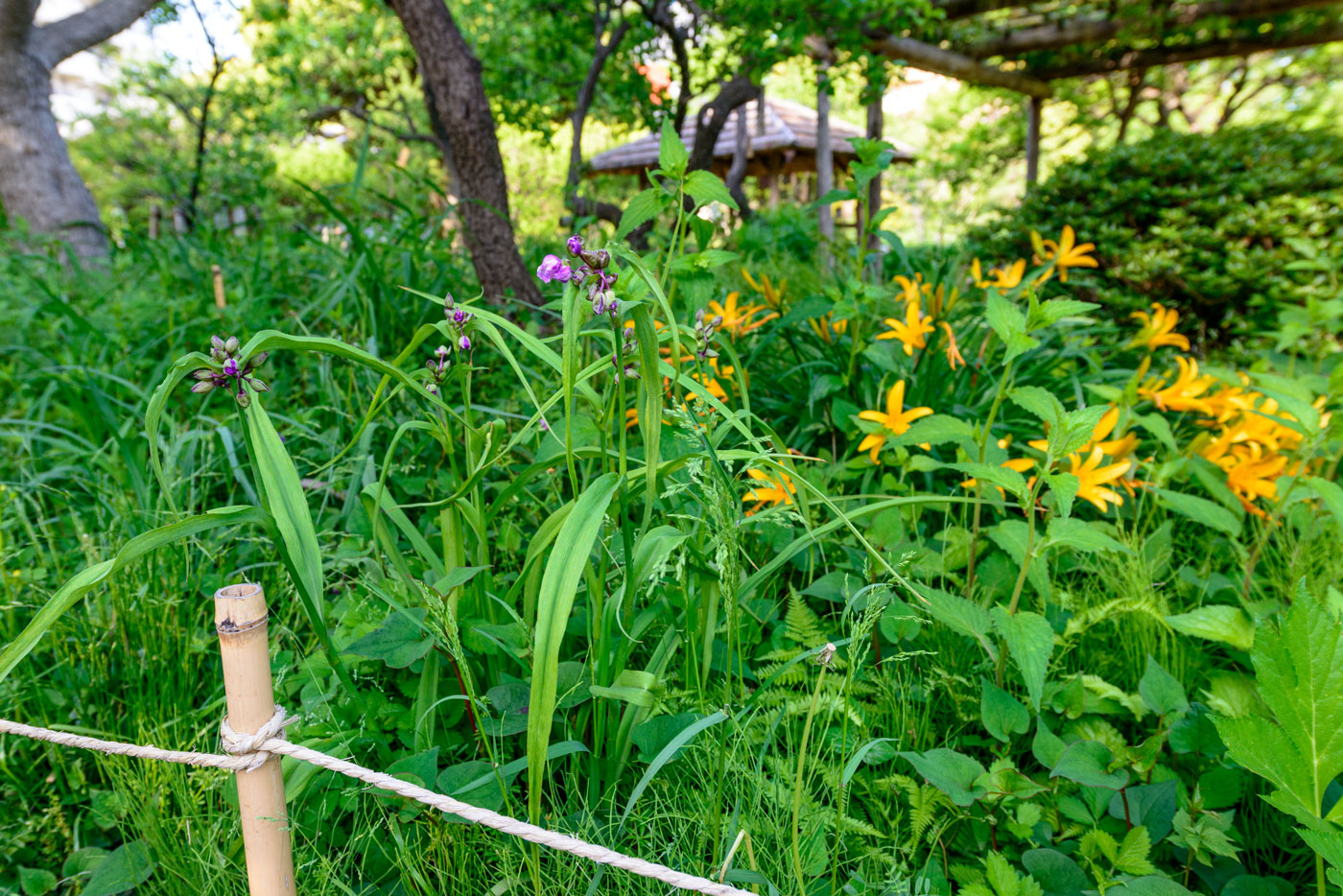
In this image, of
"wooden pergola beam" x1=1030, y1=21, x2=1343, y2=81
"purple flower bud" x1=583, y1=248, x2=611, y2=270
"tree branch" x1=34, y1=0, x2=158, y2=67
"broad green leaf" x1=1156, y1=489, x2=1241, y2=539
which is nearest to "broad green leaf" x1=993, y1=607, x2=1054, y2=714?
"broad green leaf" x1=1156, y1=489, x2=1241, y2=539

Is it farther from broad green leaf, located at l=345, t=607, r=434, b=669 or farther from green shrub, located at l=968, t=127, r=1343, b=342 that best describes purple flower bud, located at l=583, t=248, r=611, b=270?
green shrub, located at l=968, t=127, r=1343, b=342

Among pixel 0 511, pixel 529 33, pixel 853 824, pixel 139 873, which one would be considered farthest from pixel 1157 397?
pixel 529 33

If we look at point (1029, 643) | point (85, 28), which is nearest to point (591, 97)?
point (85, 28)

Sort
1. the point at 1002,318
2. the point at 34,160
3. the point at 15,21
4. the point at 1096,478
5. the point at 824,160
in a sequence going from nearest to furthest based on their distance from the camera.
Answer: the point at 1002,318 → the point at 1096,478 → the point at 15,21 → the point at 34,160 → the point at 824,160

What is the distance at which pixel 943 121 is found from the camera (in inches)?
750

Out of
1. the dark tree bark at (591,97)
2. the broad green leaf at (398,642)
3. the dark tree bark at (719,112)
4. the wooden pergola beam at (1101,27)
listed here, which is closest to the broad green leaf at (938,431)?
the broad green leaf at (398,642)

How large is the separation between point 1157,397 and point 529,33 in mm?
6727

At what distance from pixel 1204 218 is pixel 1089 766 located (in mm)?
4081

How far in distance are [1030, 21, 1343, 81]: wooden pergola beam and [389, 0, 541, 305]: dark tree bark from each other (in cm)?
705

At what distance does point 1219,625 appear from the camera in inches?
44.1

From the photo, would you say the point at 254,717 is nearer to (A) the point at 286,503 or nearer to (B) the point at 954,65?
(A) the point at 286,503

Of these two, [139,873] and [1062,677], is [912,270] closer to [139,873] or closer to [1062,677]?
[1062,677]

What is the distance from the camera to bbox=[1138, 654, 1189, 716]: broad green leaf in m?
1.08

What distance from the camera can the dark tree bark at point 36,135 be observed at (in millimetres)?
4605
